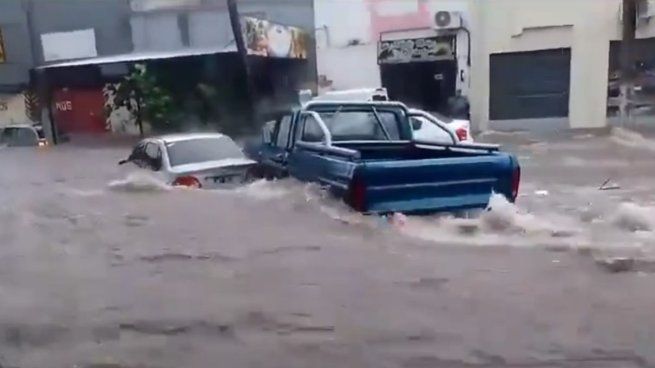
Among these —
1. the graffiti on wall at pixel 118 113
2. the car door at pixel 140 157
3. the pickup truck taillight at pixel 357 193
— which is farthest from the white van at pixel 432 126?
the graffiti on wall at pixel 118 113

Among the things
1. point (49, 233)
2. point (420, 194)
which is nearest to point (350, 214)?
point (420, 194)

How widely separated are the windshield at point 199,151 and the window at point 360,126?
5.71ft

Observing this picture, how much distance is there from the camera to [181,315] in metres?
5.57

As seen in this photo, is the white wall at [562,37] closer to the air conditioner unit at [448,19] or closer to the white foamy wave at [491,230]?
the air conditioner unit at [448,19]

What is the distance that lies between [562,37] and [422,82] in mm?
4239

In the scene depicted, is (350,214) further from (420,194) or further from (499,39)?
(499,39)

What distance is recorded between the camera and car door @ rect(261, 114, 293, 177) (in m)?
9.11

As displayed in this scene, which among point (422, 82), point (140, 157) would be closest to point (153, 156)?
point (140, 157)

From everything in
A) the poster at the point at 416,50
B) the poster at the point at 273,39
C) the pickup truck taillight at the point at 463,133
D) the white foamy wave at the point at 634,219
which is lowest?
the white foamy wave at the point at 634,219

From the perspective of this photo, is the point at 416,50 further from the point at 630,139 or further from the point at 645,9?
the point at 630,139

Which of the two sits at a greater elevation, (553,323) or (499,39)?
(499,39)

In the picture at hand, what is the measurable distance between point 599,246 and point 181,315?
389cm

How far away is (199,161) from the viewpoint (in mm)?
10203

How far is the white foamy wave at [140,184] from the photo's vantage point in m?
10.4
